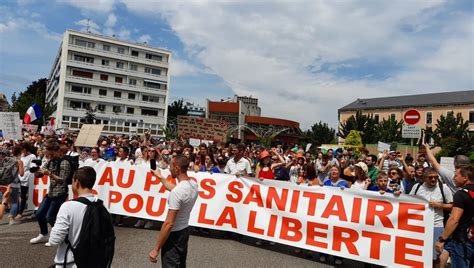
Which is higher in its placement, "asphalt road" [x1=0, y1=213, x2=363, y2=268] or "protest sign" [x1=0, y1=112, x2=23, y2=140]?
"protest sign" [x1=0, y1=112, x2=23, y2=140]

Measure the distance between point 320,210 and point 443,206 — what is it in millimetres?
1811

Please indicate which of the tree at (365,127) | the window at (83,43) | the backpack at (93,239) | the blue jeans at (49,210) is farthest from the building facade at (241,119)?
the backpack at (93,239)

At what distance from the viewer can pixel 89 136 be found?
12055mm

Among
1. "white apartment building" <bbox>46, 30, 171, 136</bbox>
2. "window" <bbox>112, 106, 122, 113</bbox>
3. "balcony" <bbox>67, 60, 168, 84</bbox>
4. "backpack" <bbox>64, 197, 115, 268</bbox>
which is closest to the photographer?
"backpack" <bbox>64, 197, 115, 268</bbox>

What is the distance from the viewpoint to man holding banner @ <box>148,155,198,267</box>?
3.42m

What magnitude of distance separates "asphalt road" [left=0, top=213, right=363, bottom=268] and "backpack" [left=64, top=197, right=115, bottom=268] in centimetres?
233

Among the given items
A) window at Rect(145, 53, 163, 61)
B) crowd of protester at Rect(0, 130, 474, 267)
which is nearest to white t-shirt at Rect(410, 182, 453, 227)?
crowd of protester at Rect(0, 130, 474, 267)

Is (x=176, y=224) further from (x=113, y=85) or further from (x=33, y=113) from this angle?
(x=113, y=85)

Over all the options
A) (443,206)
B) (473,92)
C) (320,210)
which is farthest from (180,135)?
(473,92)

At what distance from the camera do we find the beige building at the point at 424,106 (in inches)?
2571

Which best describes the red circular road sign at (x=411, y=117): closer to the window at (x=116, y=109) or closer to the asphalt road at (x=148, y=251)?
the asphalt road at (x=148, y=251)

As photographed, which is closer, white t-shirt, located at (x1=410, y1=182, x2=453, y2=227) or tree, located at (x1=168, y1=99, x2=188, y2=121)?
white t-shirt, located at (x1=410, y1=182, x2=453, y2=227)

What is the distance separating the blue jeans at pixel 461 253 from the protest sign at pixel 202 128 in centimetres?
1519

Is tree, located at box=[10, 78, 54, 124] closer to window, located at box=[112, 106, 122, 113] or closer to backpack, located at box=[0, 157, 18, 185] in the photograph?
window, located at box=[112, 106, 122, 113]
